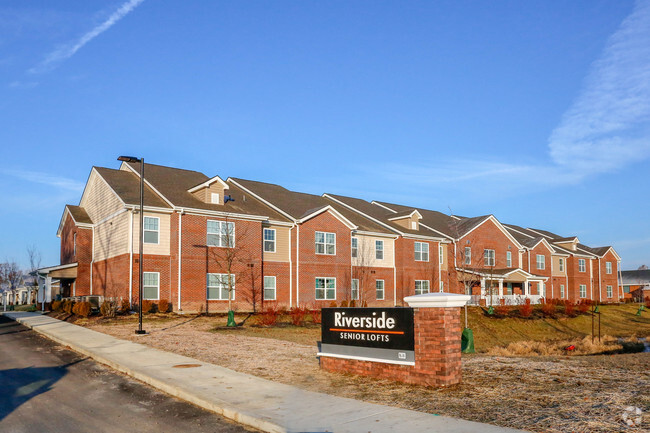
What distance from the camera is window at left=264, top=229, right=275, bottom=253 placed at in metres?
35.5

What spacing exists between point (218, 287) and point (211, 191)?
5748 mm

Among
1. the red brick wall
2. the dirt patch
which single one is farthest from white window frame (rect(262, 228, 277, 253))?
the red brick wall

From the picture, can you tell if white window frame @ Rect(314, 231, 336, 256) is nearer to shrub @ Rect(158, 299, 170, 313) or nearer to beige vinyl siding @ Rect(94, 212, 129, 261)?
shrub @ Rect(158, 299, 170, 313)

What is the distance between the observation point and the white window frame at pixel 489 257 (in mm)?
51188

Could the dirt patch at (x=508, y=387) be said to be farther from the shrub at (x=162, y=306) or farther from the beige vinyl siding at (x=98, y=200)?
the beige vinyl siding at (x=98, y=200)

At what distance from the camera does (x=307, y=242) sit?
37.4 metres

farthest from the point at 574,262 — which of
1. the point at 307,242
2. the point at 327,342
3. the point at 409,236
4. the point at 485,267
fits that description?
the point at 327,342

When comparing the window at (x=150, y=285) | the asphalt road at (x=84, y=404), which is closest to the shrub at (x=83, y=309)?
the window at (x=150, y=285)

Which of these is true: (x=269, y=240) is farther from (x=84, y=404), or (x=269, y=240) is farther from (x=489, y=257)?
(x=84, y=404)

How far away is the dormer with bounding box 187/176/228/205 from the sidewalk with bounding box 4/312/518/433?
18115 millimetres

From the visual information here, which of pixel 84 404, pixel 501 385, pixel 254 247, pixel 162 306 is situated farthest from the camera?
pixel 254 247

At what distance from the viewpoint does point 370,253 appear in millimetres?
41906

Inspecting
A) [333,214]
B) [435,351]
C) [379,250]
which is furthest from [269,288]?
[435,351]

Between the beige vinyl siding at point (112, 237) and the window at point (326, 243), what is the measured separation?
12961 mm
